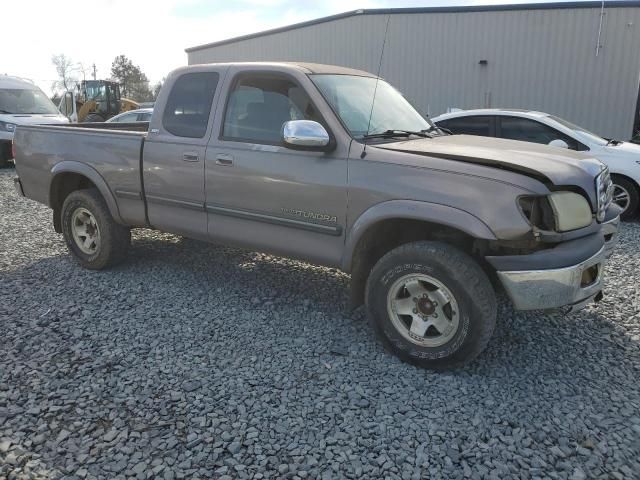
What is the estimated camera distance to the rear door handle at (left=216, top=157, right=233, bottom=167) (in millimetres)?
4086

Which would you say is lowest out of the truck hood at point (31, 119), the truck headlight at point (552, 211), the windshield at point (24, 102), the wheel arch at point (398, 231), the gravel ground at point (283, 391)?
the gravel ground at point (283, 391)

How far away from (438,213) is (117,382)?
224cm

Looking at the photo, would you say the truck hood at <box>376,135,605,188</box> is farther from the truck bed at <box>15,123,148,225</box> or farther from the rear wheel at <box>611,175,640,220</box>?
the rear wheel at <box>611,175,640,220</box>

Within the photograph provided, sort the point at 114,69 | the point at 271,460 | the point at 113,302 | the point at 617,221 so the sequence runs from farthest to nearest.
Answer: the point at 114,69 < the point at 113,302 < the point at 617,221 < the point at 271,460

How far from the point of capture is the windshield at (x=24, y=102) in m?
14.1

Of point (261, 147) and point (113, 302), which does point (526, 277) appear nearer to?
point (261, 147)

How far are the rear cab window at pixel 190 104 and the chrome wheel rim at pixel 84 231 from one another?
57.6 inches

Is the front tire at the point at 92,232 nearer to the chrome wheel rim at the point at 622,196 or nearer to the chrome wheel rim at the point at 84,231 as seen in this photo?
the chrome wheel rim at the point at 84,231

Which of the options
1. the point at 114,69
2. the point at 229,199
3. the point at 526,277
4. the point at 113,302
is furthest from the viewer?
the point at 114,69

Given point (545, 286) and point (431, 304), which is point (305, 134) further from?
point (545, 286)

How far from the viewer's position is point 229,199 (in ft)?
13.6

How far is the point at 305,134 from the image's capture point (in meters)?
3.48

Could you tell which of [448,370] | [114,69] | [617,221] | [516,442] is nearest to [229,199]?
[448,370]

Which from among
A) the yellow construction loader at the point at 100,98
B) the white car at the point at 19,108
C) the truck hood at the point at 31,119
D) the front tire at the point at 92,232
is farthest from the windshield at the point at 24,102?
the front tire at the point at 92,232
